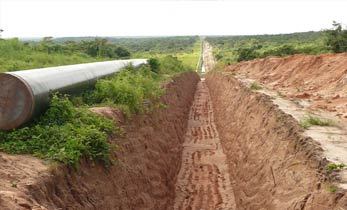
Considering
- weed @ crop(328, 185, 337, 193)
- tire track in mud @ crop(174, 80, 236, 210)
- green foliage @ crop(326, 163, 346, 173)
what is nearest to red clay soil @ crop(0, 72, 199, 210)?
tire track in mud @ crop(174, 80, 236, 210)

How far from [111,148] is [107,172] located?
90 centimetres

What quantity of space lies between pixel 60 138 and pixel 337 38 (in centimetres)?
2812

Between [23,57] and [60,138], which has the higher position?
[60,138]

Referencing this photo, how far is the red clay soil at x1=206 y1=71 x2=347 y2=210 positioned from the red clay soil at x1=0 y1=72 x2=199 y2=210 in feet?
8.08

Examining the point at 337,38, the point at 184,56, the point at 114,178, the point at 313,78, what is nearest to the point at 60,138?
the point at 114,178

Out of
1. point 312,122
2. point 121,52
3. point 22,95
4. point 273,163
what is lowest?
point 121,52

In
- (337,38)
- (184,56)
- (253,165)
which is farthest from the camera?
(184,56)

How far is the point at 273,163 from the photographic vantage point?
12.5 metres

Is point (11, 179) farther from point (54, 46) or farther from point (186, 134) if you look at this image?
point (54, 46)

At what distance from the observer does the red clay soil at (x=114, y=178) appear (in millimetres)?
7281

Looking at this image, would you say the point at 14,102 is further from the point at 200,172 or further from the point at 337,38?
the point at 337,38

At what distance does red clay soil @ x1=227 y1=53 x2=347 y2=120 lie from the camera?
19419mm

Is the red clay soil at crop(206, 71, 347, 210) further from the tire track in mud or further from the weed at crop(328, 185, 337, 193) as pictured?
the tire track in mud

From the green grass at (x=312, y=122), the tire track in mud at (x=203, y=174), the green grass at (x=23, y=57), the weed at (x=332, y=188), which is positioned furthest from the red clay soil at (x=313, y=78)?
the green grass at (x=23, y=57)
